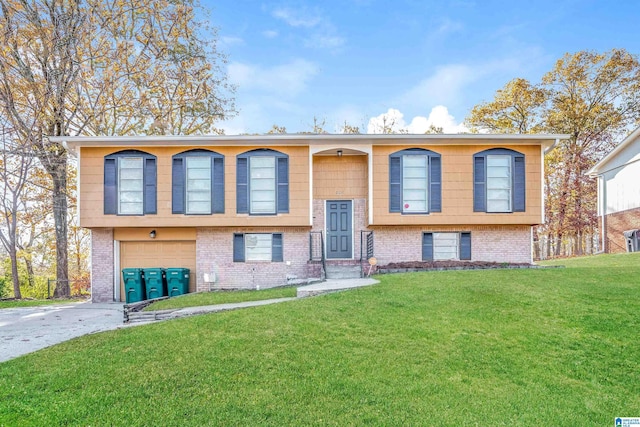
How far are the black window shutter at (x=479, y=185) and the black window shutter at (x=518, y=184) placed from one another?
0.94m

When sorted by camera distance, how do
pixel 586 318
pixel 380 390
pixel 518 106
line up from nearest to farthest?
pixel 380 390 → pixel 586 318 → pixel 518 106

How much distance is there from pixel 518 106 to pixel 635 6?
8.28m

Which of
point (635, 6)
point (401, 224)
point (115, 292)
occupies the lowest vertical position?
point (115, 292)

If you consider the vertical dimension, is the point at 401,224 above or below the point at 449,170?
below

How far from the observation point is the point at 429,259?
1177cm

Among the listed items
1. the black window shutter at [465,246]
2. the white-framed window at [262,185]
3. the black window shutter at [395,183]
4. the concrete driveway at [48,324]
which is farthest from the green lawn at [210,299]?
the black window shutter at [465,246]

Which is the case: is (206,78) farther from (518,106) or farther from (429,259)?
(518,106)

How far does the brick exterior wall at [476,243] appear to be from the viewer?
1169 centimetres

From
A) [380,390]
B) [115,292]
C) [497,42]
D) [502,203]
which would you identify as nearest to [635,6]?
[497,42]

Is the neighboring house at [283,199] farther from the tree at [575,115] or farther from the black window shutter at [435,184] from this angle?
the tree at [575,115]

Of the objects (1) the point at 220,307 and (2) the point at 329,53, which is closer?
(1) the point at 220,307

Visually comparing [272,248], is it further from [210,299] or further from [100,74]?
[100,74]

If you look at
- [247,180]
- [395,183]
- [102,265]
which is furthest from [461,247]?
[102,265]

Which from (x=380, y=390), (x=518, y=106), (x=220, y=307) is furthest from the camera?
(x=518, y=106)
